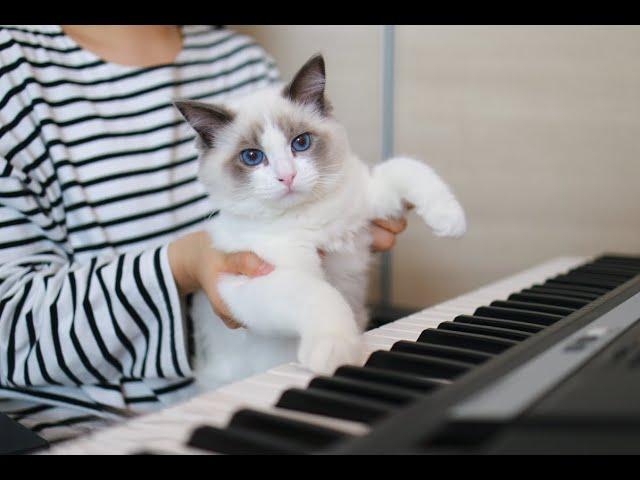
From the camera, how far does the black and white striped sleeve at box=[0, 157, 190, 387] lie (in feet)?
3.50

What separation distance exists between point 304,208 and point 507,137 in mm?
874

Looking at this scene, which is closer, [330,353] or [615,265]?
[330,353]

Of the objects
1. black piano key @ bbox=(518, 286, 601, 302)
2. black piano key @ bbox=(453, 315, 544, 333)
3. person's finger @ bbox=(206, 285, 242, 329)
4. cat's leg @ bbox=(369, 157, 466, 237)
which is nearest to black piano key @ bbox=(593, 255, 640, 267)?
black piano key @ bbox=(518, 286, 601, 302)

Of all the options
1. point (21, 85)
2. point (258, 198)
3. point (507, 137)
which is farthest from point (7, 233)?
point (507, 137)

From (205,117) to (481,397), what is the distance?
72 centimetres

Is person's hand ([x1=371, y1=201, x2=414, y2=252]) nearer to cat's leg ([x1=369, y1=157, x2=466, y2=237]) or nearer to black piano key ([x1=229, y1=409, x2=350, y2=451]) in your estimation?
cat's leg ([x1=369, y1=157, x2=466, y2=237])

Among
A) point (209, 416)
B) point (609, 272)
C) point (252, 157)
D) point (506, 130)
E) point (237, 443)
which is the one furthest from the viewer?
point (506, 130)

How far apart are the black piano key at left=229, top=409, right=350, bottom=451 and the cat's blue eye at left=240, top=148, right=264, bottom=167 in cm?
58

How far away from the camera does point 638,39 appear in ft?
4.96

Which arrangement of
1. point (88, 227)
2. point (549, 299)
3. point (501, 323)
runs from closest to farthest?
point (501, 323) < point (549, 299) < point (88, 227)

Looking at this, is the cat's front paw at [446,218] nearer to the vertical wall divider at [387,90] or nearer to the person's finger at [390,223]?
the person's finger at [390,223]

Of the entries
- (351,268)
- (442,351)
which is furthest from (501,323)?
(351,268)

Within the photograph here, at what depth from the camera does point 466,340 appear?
2.34 ft

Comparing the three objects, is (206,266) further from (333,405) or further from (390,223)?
(333,405)
